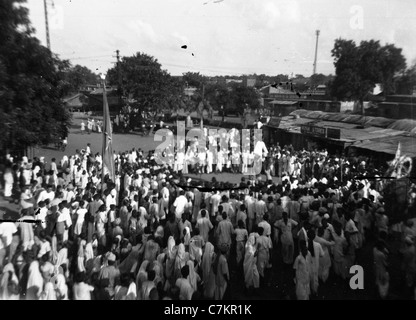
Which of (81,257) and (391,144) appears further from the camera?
(391,144)

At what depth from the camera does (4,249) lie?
18.3 ft

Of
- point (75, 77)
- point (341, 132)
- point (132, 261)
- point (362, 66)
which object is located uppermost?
point (362, 66)

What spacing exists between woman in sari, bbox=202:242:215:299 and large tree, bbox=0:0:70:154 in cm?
315

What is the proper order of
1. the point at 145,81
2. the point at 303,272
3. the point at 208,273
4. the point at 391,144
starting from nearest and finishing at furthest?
the point at 303,272 → the point at 208,273 → the point at 391,144 → the point at 145,81

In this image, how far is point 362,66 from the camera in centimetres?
1140

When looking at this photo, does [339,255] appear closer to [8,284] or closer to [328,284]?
[328,284]

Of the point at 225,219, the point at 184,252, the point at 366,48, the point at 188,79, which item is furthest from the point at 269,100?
the point at 184,252

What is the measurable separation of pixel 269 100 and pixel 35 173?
14178mm

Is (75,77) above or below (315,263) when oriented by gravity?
above

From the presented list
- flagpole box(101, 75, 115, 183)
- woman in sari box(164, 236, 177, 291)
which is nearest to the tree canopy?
flagpole box(101, 75, 115, 183)

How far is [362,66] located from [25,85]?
956cm

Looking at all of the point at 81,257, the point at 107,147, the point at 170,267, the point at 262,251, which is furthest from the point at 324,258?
the point at 107,147

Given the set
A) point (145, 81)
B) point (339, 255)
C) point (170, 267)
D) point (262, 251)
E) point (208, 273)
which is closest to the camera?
point (170, 267)
